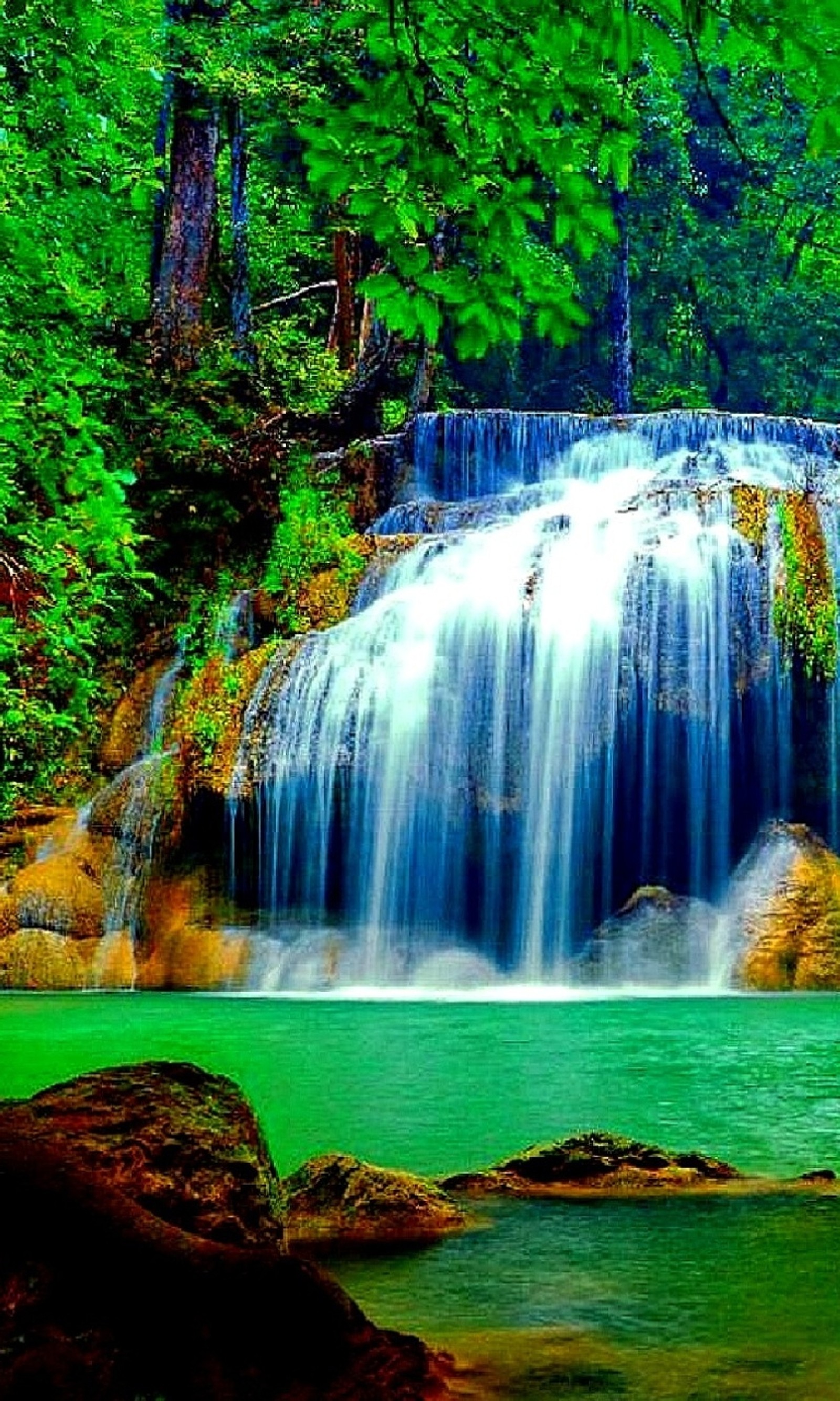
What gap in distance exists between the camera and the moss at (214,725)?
14156mm

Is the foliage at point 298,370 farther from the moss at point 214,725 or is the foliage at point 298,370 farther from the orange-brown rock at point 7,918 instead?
the orange-brown rock at point 7,918

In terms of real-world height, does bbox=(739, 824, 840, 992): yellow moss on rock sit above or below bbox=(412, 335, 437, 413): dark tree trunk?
below

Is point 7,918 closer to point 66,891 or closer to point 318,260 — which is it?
point 66,891

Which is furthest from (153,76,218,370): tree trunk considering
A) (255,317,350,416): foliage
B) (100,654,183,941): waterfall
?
(100,654,183,941): waterfall

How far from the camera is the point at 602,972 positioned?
13.2m

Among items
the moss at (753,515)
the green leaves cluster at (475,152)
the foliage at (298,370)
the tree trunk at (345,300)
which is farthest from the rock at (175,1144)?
the tree trunk at (345,300)

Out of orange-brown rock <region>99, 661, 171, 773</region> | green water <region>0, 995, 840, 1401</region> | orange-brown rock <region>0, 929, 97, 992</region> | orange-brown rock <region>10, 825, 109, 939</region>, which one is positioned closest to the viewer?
green water <region>0, 995, 840, 1401</region>

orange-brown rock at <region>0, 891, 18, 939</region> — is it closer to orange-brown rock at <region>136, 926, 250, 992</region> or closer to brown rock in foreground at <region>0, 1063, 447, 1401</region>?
orange-brown rock at <region>136, 926, 250, 992</region>

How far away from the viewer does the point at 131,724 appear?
1631 cm

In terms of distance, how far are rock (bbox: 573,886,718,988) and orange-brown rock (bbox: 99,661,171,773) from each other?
5920mm

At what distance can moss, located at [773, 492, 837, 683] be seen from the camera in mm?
14031

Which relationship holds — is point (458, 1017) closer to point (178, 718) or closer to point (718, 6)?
point (178, 718)

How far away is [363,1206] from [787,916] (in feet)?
32.2

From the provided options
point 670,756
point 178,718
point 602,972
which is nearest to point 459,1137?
point 602,972
